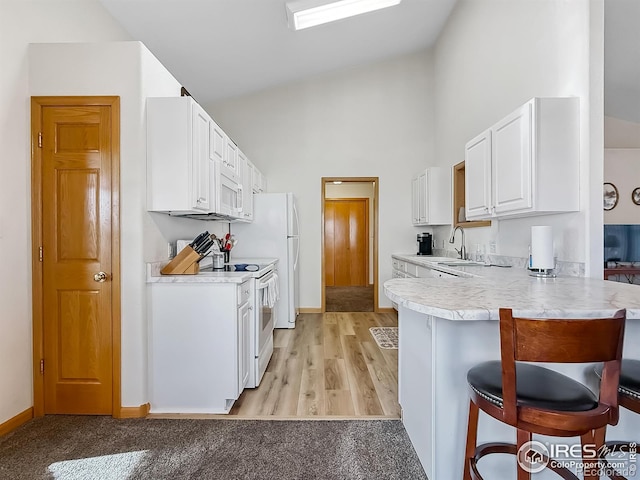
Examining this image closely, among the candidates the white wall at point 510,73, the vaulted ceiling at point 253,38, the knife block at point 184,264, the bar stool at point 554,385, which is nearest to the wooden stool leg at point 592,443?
the bar stool at point 554,385

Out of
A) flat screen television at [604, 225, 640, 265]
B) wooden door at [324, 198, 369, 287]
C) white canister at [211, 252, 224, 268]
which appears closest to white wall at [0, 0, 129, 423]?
white canister at [211, 252, 224, 268]

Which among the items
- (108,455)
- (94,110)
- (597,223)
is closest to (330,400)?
(108,455)

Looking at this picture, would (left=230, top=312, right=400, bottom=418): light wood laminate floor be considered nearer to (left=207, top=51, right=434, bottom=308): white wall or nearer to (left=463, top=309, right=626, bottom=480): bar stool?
(left=463, top=309, right=626, bottom=480): bar stool

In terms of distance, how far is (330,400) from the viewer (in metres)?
2.48

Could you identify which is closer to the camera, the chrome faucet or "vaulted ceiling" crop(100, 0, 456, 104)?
"vaulted ceiling" crop(100, 0, 456, 104)

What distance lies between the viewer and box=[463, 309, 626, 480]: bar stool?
3.24ft

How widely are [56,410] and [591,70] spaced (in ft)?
12.8

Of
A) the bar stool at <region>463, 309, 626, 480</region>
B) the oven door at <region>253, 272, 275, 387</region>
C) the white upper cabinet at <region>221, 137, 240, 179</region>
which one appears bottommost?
the oven door at <region>253, 272, 275, 387</region>

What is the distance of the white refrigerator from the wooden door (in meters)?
3.77

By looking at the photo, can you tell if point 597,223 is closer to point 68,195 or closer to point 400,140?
point 68,195

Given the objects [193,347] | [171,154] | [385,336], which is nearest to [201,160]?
[171,154]

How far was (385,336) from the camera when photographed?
4102mm

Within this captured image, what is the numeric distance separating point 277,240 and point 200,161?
6.88 ft

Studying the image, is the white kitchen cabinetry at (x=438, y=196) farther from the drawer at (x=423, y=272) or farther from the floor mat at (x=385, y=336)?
the floor mat at (x=385, y=336)
